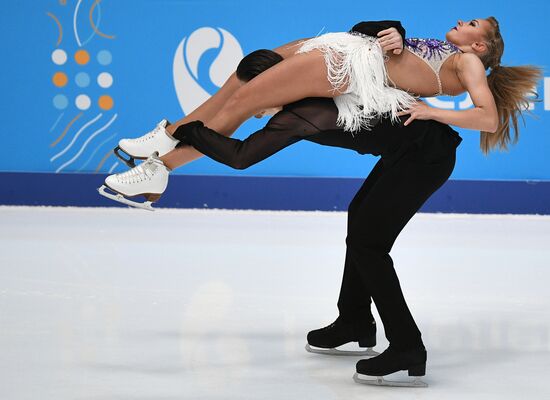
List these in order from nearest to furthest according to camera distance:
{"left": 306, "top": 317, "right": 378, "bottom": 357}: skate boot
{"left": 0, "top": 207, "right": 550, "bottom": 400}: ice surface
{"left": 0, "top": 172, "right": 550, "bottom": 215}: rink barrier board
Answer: {"left": 0, "top": 207, "right": 550, "bottom": 400}: ice surface < {"left": 306, "top": 317, "right": 378, "bottom": 357}: skate boot < {"left": 0, "top": 172, "right": 550, "bottom": 215}: rink barrier board

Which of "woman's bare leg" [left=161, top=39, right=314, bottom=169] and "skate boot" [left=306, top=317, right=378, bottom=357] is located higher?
"woman's bare leg" [left=161, top=39, right=314, bottom=169]

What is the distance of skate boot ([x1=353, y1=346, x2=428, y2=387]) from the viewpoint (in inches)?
100

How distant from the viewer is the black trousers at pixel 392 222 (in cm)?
259

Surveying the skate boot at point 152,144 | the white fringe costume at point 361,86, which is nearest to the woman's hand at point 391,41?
the white fringe costume at point 361,86

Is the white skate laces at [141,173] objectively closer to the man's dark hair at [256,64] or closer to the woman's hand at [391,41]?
the man's dark hair at [256,64]

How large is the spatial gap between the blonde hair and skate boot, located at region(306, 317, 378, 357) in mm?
707

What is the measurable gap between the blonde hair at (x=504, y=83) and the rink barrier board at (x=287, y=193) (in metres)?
4.02

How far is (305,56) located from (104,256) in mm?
2414

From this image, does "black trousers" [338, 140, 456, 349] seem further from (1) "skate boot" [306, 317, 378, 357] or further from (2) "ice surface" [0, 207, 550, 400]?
(1) "skate boot" [306, 317, 378, 357]

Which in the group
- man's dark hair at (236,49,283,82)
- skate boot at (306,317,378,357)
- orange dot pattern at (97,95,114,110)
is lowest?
skate boot at (306,317,378,357)

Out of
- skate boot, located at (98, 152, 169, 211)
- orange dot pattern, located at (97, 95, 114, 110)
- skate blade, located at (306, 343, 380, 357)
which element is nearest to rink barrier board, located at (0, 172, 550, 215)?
orange dot pattern, located at (97, 95, 114, 110)

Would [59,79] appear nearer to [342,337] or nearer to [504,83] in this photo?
[342,337]

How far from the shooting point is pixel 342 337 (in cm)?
291

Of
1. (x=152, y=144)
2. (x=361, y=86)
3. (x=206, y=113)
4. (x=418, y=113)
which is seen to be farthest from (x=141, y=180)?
(x=418, y=113)
